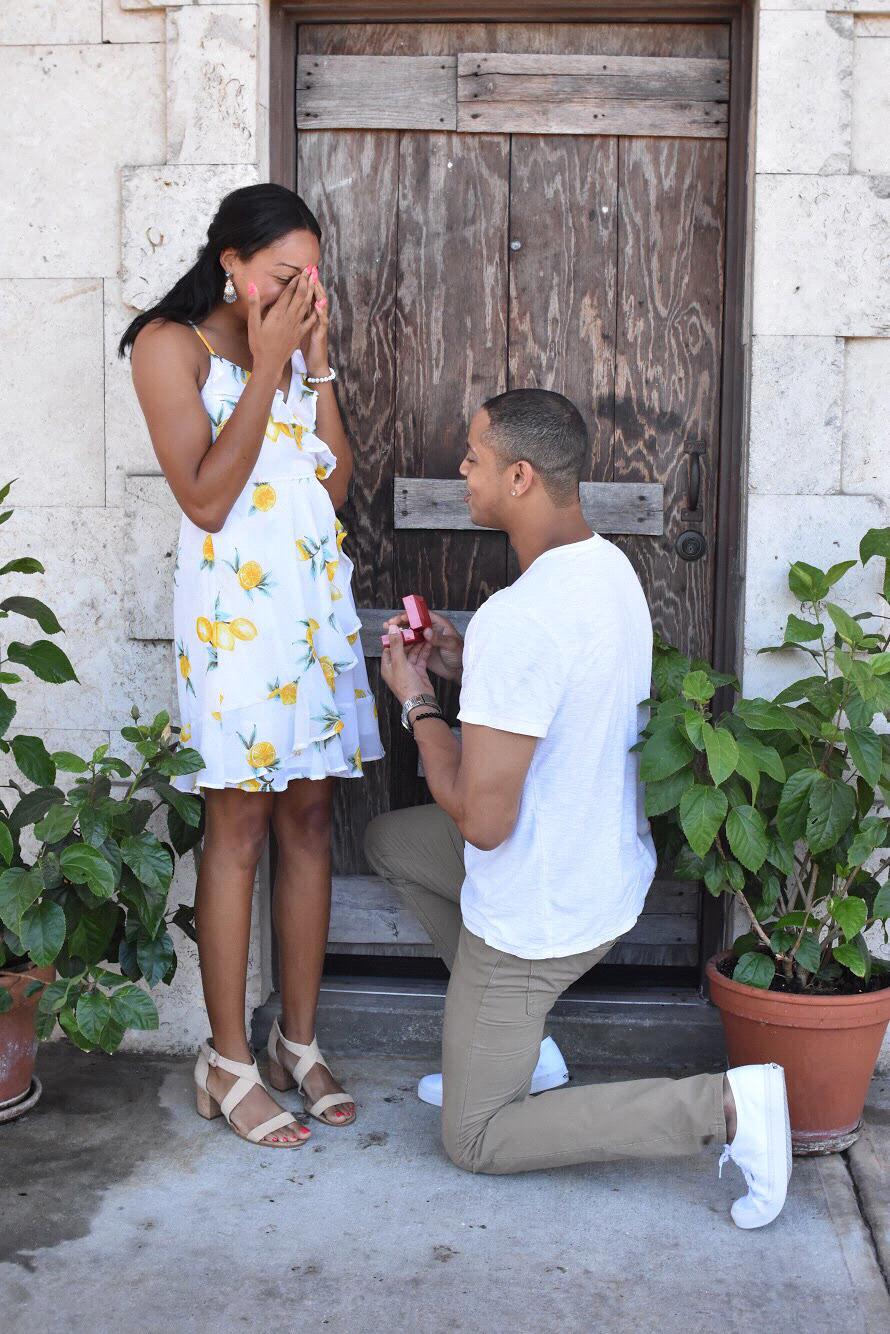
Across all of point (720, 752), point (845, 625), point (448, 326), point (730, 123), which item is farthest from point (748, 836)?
point (730, 123)

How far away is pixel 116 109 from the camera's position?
3053mm

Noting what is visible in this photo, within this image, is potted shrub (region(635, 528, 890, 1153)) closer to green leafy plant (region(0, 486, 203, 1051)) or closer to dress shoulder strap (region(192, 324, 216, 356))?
green leafy plant (region(0, 486, 203, 1051))

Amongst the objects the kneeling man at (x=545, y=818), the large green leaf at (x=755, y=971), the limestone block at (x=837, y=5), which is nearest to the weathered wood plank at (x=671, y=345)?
the limestone block at (x=837, y=5)

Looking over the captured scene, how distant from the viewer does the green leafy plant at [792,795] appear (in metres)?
2.46

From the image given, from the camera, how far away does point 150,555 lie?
3109mm

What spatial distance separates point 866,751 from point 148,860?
142 cm

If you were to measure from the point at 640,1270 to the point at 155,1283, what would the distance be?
0.83 m

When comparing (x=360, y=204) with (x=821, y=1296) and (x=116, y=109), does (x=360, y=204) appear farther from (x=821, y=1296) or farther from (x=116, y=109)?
(x=821, y=1296)

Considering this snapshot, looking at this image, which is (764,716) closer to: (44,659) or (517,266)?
(517,266)

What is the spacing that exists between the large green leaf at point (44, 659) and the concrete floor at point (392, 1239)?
97 cm

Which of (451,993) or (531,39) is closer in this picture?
(451,993)

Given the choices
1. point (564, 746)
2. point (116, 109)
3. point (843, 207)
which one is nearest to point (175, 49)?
point (116, 109)

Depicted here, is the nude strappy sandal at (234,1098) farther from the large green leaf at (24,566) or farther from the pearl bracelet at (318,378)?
the pearl bracelet at (318,378)

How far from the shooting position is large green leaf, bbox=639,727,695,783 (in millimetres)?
2430
